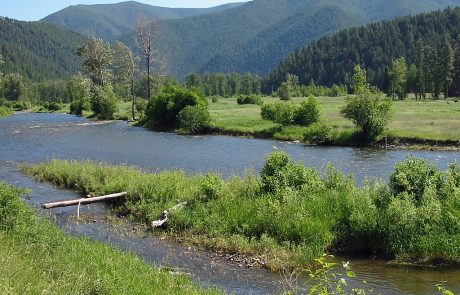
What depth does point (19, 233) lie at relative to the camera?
16094 mm

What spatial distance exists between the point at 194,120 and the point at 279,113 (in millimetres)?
12317

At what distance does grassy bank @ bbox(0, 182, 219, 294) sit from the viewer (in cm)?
1111

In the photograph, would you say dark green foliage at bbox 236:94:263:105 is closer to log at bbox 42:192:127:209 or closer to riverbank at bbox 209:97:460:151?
riverbank at bbox 209:97:460:151

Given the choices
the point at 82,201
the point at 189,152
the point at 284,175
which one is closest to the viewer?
the point at 284,175

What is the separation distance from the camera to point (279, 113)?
242ft

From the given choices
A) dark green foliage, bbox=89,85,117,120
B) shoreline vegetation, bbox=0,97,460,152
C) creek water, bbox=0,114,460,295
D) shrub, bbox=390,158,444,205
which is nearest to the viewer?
creek water, bbox=0,114,460,295

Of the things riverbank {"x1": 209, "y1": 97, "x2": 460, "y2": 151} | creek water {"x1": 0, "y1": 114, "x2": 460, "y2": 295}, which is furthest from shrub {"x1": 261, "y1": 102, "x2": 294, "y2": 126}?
creek water {"x1": 0, "y1": 114, "x2": 460, "y2": 295}

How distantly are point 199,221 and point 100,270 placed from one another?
8.60m

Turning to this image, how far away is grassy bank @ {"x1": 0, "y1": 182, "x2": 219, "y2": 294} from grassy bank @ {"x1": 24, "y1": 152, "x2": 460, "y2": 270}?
519 cm

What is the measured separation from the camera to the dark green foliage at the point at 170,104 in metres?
79.3

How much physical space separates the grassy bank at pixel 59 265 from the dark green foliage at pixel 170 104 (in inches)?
2407

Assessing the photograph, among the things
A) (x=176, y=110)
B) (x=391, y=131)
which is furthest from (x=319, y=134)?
(x=176, y=110)

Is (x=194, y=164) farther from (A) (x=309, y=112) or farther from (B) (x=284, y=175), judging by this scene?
(A) (x=309, y=112)

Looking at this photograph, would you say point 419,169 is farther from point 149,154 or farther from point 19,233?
point 149,154
